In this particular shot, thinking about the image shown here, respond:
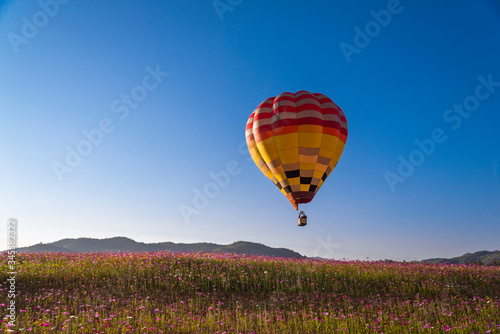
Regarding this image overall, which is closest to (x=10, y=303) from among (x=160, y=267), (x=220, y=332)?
(x=160, y=267)

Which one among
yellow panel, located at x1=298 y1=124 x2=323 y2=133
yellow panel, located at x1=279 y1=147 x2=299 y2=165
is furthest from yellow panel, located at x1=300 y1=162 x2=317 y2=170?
yellow panel, located at x1=298 y1=124 x2=323 y2=133

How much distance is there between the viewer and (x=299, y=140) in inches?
572

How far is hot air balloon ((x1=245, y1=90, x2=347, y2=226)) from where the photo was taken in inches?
573

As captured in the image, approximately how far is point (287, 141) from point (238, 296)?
21.8 feet

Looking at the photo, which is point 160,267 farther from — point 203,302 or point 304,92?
point 304,92

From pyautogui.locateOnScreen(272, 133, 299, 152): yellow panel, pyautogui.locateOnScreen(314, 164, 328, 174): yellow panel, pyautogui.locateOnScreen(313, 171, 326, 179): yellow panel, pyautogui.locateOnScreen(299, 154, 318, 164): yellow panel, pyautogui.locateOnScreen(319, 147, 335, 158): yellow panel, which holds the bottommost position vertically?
pyautogui.locateOnScreen(313, 171, 326, 179): yellow panel

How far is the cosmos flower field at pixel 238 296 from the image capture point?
8.73 m

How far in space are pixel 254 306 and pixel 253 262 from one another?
4775 mm

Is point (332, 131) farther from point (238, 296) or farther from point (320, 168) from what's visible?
point (238, 296)

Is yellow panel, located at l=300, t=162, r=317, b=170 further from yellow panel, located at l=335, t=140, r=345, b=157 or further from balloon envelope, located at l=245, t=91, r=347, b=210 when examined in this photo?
yellow panel, located at l=335, t=140, r=345, b=157

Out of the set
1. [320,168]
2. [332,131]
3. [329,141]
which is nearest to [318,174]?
[320,168]

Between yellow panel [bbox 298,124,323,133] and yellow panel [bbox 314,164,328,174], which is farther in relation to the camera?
yellow panel [bbox 314,164,328,174]

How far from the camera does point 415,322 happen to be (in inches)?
350

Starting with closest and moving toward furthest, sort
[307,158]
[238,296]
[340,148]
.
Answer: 1. [238,296]
2. [307,158]
3. [340,148]
